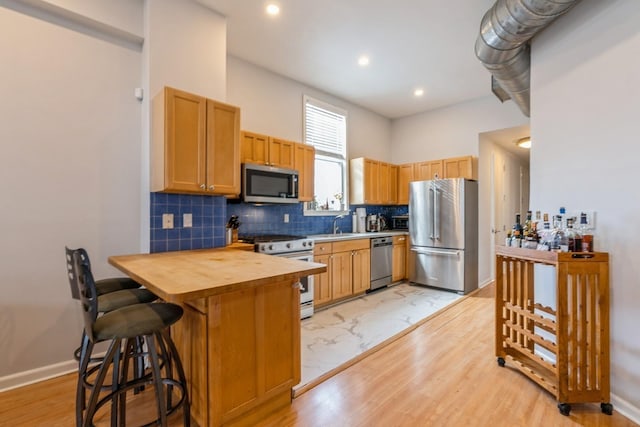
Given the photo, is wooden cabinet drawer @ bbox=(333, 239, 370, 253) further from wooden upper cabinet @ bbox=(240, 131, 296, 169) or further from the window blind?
the window blind

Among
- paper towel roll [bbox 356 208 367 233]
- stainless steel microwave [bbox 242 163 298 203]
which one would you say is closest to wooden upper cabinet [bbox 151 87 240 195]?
stainless steel microwave [bbox 242 163 298 203]

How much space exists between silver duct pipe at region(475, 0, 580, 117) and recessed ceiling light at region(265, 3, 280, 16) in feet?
5.96

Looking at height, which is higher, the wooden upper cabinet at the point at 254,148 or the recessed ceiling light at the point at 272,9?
the recessed ceiling light at the point at 272,9

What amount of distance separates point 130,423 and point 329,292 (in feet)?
7.95

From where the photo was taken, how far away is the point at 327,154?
4.84 meters

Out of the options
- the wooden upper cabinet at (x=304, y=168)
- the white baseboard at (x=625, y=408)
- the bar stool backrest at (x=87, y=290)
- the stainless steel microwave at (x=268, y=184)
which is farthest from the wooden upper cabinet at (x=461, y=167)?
the bar stool backrest at (x=87, y=290)

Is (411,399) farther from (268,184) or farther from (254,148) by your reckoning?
(254,148)

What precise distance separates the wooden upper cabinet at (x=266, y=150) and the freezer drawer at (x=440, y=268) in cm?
264

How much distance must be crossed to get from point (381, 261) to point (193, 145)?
128 inches

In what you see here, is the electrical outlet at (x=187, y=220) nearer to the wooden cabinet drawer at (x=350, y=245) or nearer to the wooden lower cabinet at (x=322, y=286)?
the wooden lower cabinet at (x=322, y=286)

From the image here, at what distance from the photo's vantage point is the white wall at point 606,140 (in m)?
1.80

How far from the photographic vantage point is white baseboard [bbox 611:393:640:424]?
5.78 ft

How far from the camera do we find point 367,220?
5395 mm

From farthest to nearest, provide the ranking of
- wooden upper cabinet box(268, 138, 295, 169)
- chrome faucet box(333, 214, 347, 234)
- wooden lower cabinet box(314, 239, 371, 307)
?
chrome faucet box(333, 214, 347, 234) → wooden lower cabinet box(314, 239, 371, 307) → wooden upper cabinet box(268, 138, 295, 169)
